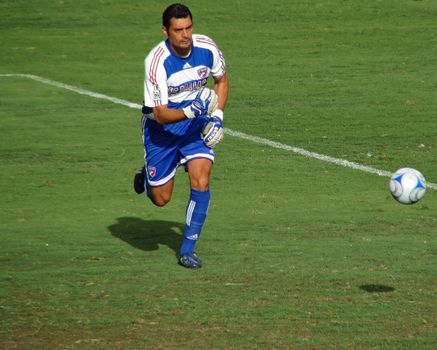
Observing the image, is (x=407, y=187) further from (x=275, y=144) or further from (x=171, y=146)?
(x=275, y=144)

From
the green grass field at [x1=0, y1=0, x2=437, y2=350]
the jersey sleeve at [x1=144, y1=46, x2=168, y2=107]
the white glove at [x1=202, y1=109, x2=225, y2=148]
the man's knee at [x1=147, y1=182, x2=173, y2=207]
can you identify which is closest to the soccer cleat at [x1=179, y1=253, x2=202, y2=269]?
the green grass field at [x1=0, y1=0, x2=437, y2=350]

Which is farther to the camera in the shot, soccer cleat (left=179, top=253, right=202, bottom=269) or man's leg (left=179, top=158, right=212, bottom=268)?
man's leg (left=179, top=158, right=212, bottom=268)

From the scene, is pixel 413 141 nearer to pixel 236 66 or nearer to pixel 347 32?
pixel 236 66

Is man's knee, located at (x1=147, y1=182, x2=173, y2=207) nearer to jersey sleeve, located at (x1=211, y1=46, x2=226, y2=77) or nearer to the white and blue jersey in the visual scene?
the white and blue jersey

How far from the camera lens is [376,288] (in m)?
10.8

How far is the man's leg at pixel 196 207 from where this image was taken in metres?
11.7

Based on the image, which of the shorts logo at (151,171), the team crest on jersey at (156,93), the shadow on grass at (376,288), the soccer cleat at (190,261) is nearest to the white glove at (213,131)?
the team crest on jersey at (156,93)

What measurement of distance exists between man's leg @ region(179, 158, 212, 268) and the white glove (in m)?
0.26

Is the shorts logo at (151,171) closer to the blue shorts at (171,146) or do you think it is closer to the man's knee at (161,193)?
the blue shorts at (171,146)

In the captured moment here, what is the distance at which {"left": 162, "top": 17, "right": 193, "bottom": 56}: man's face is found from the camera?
1145cm

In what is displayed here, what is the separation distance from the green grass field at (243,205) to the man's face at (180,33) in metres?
2.12

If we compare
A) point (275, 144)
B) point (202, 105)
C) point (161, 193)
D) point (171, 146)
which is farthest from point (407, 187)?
point (275, 144)

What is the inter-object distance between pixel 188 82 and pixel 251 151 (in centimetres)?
582

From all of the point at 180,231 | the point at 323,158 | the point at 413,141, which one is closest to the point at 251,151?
the point at 323,158
